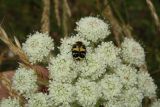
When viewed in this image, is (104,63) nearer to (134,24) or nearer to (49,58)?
(49,58)

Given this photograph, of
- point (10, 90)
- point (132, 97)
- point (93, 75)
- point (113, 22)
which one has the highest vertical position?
point (113, 22)

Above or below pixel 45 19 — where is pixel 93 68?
below

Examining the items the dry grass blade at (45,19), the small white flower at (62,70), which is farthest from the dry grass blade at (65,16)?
the small white flower at (62,70)

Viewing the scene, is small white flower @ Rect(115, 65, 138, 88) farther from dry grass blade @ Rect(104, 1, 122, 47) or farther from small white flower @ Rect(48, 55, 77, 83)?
dry grass blade @ Rect(104, 1, 122, 47)

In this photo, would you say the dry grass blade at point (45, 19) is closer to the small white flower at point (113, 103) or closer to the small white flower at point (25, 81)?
the small white flower at point (25, 81)

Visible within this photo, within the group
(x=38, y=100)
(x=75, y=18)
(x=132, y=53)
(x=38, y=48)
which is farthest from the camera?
(x=75, y=18)

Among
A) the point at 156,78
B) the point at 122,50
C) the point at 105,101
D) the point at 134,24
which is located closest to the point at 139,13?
the point at 134,24

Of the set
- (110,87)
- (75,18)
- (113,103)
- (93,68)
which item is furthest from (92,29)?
(75,18)

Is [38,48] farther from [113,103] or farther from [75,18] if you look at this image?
[75,18]
